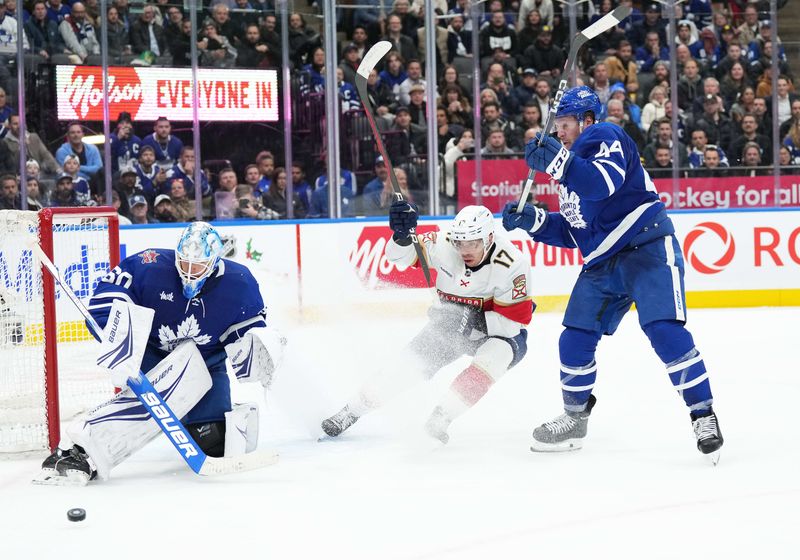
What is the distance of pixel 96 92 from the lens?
7637mm

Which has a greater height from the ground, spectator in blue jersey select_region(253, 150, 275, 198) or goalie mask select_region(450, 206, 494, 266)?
spectator in blue jersey select_region(253, 150, 275, 198)

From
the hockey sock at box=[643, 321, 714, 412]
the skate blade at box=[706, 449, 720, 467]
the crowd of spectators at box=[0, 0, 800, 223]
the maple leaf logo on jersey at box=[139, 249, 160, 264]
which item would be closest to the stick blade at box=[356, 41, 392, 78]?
the maple leaf logo on jersey at box=[139, 249, 160, 264]

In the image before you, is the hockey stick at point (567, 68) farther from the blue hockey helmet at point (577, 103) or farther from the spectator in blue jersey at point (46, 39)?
the spectator in blue jersey at point (46, 39)

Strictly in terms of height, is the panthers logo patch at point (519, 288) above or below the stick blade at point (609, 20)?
below

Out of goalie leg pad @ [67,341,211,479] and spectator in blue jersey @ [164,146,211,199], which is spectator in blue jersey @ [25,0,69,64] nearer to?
spectator in blue jersey @ [164,146,211,199]

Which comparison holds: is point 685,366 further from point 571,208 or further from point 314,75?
point 314,75

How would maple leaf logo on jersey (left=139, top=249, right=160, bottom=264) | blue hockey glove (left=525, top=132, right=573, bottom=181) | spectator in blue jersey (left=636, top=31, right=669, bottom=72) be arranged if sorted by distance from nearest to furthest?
blue hockey glove (left=525, top=132, right=573, bottom=181), maple leaf logo on jersey (left=139, top=249, right=160, bottom=264), spectator in blue jersey (left=636, top=31, right=669, bottom=72)

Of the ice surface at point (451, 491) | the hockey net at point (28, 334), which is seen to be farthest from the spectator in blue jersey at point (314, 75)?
the hockey net at point (28, 334)

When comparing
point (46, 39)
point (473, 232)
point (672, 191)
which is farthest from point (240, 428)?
point (672, 191)

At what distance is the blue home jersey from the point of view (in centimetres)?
341

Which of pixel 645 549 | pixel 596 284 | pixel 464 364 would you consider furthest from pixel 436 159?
pixel 645 549

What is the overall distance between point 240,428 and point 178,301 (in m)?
0.45

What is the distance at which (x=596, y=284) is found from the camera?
3650 mm

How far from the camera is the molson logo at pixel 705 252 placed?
26.4ft
